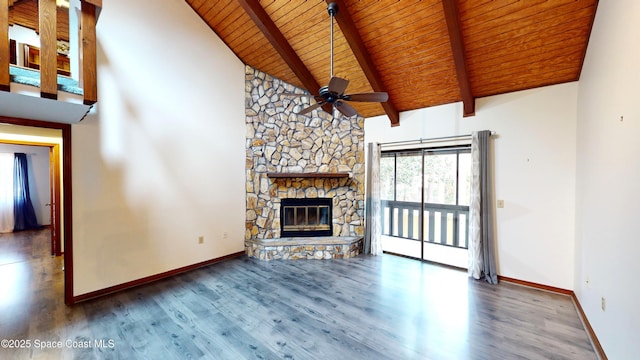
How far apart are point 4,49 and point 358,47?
3.56 metres

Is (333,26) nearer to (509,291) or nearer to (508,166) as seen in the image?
(508,166)

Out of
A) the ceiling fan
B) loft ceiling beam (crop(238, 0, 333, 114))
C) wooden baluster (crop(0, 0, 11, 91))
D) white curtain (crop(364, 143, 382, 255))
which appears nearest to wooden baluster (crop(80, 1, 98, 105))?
wooden baluster (crop(0, 0, 11, 91))

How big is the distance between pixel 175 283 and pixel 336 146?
3.70 m

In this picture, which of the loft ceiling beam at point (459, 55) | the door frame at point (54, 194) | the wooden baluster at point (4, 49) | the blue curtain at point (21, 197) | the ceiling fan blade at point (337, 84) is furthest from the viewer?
the blue curtain at point (21, 197)

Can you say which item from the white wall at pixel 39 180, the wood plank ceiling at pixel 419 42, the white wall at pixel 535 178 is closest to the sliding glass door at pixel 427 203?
the white wall at pixel 535 178

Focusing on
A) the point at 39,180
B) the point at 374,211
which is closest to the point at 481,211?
the point at 374,211

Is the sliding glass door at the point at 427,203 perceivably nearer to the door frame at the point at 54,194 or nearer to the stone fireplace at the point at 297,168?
the stone fireplace at the point at 297,168

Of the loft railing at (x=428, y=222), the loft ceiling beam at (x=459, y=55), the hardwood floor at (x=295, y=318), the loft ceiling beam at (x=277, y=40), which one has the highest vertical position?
the loft ceiling beam at (x=277, y=40)

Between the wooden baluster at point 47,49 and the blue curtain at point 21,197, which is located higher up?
the wooden baluster at point 47,49

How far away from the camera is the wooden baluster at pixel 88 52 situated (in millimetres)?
2348

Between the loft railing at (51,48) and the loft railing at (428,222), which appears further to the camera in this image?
the loft railing at (428,222)

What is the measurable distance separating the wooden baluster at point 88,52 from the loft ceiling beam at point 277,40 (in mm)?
1737

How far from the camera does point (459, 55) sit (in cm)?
316

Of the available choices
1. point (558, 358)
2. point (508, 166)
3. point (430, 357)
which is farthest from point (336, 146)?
point (558, 358)
